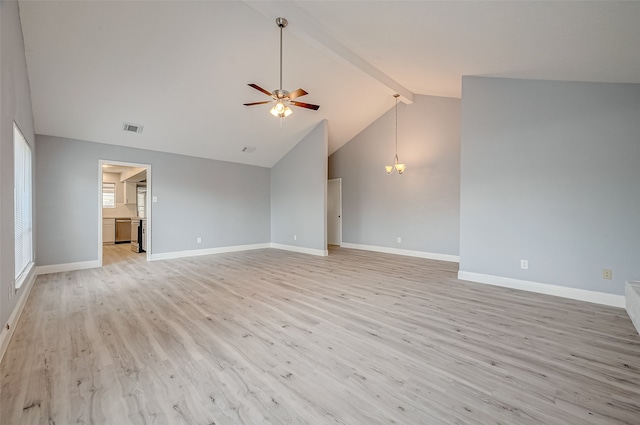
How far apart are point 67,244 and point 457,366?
6560 millimetres

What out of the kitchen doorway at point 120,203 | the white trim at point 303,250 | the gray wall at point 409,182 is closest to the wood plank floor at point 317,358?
the gray wall at point 409,182

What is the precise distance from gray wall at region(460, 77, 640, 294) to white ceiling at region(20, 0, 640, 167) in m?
0.36

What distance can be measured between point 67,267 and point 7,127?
3692 mm

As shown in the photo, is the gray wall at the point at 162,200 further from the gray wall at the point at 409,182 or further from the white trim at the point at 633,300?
the white trim at the point at 633,300

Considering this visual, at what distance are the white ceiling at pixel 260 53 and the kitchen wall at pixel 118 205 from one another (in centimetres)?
494

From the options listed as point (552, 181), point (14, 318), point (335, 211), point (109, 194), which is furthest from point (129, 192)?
point (552, 181)

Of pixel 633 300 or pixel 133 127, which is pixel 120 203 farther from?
pixel 633 300

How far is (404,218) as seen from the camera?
6809mm

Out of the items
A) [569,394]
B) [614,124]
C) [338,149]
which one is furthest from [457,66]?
[338,149]

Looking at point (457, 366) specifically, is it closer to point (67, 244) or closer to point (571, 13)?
point (571, 13)

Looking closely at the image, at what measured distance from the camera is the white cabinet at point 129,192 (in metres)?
9.55

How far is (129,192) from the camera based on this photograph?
959 centimetres

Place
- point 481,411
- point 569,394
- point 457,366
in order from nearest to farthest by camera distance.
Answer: point 481,411, point 569,394, point 457,366

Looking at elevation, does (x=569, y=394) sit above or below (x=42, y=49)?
below
